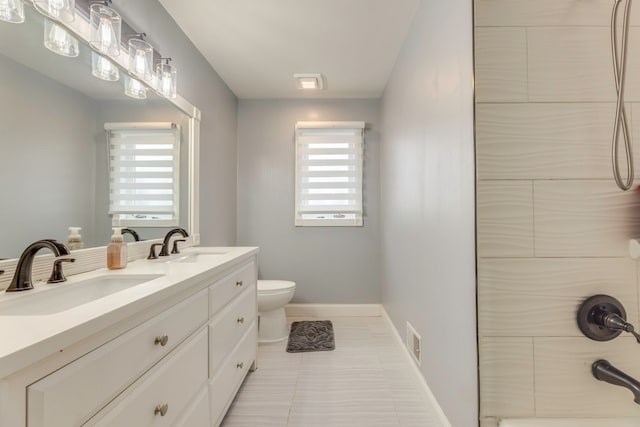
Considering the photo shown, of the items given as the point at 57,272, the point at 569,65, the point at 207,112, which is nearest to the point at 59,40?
the point at 57,272

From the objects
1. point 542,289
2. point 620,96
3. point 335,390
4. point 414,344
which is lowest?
point 335,390

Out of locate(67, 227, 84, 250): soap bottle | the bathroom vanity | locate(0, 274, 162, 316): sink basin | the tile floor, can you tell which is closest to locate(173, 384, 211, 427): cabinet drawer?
the bathroom vanity

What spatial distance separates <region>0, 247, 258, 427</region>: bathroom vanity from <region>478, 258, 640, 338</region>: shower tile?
1.07 m

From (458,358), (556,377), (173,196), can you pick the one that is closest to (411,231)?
(458,358)

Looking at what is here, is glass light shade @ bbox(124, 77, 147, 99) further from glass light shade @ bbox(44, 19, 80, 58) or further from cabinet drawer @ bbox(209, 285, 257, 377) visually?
cabinet drawer @ bbox(209, 285, 257, 377)

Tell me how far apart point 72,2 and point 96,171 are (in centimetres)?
64

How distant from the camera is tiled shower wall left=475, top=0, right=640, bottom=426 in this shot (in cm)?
108

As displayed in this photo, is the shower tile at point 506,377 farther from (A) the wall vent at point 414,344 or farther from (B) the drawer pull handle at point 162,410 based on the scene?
(B) the drawer pull handle at point 162,410

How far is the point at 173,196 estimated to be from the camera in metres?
1.91

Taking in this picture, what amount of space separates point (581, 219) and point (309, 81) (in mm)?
2248


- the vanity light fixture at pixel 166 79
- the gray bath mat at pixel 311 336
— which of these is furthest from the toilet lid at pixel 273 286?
the vanity light fixture at pixel 166 79

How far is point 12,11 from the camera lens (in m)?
0.96

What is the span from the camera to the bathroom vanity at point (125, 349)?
54cm

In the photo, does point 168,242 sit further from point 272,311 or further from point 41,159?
point 272,311
